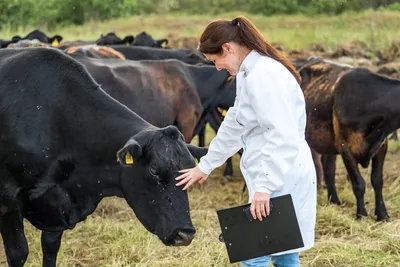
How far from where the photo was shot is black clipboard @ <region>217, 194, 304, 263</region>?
335 centimetres

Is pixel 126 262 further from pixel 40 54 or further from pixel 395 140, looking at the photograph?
pixel 395 140

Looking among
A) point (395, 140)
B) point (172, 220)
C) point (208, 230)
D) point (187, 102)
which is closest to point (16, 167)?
point (172, 220)

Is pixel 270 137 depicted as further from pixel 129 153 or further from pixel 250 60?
pixel 129 153

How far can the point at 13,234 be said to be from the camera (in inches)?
183

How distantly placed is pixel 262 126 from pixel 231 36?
1.60 feet

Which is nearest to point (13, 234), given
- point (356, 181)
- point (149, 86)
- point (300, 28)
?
point (149, 86)

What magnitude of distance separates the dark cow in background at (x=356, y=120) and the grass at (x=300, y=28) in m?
13.2

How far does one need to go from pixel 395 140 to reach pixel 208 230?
18.9ft

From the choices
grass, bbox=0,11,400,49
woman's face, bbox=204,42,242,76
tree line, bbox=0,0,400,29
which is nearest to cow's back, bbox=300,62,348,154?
woman's face, bbox=204,42,242,76

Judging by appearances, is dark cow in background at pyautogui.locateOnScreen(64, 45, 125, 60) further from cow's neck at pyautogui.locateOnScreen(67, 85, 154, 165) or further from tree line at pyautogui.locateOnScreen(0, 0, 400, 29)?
tree line at pyautogui.locateOnScreen(0, 0, 400, 29)

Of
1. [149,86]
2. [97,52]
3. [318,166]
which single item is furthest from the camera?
[97,52]

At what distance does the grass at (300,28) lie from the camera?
890 inches

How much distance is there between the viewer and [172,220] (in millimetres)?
3896

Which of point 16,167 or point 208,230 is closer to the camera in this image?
point 16,167
